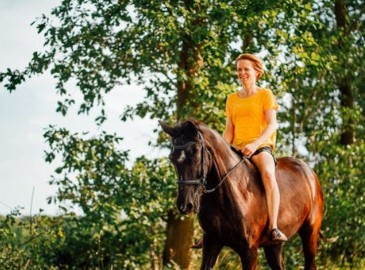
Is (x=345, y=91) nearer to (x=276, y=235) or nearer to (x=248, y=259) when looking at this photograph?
(x=276, y=235)

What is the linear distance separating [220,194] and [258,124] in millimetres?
977

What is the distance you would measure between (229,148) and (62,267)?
9.54 m

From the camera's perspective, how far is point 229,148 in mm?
6488

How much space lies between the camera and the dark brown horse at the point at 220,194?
5.75 m

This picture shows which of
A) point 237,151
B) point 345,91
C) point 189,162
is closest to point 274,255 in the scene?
point 237,151

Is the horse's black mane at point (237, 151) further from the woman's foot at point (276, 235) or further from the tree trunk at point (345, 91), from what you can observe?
the tree trunk at point (345, 91)

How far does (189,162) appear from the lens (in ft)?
18.9

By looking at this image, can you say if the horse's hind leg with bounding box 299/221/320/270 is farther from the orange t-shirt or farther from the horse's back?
the orange t-shirt

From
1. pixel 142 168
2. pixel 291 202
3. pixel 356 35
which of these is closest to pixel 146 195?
pixel 142 168

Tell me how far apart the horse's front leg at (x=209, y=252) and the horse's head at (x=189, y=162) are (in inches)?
36.2

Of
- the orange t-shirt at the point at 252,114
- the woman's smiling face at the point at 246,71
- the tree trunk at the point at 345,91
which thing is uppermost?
the tree trunk at the point at 345,91

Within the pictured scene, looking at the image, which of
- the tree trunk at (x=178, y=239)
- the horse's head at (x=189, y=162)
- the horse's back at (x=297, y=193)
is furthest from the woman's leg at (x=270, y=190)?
the tree trunk at (x=178, y=239)

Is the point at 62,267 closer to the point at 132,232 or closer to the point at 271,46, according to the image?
the point at 132,232

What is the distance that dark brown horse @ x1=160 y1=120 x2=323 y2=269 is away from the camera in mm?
5746
